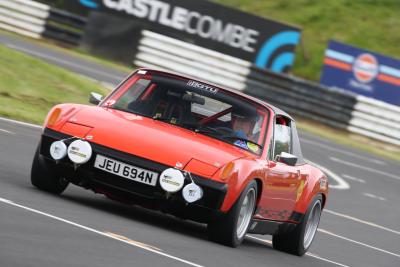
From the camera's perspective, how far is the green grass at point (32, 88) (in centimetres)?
1778

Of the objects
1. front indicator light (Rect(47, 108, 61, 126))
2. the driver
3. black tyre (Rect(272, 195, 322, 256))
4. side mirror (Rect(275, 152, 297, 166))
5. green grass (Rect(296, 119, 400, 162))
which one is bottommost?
green grass (Rect(296, 119, 400, 162))

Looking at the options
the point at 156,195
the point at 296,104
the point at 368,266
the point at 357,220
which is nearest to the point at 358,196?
the point at 357,220

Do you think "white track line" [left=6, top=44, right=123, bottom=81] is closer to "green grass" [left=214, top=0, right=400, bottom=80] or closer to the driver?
"green grass" [left=214, top=0, right=400, bottom=80]

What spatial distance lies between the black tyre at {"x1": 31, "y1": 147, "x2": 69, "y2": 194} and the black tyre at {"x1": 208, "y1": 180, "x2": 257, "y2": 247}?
4.49 ft

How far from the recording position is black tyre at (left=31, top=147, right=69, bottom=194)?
9.93m

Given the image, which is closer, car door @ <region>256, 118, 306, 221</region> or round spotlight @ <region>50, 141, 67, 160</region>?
round spotlight @ <region>50, 141, 67, 160</region>

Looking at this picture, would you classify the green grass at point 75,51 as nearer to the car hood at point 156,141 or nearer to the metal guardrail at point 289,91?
the metal guardrail at point 289,91

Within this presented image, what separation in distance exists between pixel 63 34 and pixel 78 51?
0.64 metres

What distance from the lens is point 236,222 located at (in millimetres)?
9648

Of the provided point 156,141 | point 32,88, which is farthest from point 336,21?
point 156,141

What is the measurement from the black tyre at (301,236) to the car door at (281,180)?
0.32 meters

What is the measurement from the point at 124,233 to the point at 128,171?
812 mm

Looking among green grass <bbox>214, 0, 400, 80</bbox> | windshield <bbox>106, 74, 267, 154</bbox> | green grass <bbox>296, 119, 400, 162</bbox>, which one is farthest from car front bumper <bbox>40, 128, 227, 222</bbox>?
green grass <bbox>214, 0, 400, 80</bbox>

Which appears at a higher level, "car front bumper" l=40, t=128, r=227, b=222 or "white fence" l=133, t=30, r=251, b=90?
"car front bumper" l=40, t=128, r=227, b=222
